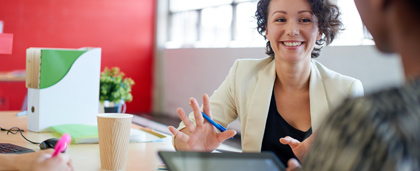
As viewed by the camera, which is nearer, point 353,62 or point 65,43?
point 353,62

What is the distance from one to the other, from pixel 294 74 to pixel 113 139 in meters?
0.93

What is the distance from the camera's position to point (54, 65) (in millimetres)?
1984

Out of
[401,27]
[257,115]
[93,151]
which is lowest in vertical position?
[93,151]

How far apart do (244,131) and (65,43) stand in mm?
5494

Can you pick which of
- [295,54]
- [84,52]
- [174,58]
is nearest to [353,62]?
[295,54]

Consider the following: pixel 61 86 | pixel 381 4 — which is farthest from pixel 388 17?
pixel 61 86

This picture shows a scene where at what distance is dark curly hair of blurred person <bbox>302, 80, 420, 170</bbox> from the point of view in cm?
51

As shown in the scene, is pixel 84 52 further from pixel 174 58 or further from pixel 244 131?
pixel 174 58

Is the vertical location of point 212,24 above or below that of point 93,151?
above

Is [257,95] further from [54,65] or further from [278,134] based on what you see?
[54,65]

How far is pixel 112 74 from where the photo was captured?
2.76m

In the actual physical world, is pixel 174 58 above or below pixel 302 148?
above

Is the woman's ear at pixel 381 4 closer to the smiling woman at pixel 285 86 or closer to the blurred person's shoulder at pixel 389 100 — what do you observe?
the blurred person's shoulder at pixel 389 100

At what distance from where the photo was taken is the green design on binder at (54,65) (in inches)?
76.3
